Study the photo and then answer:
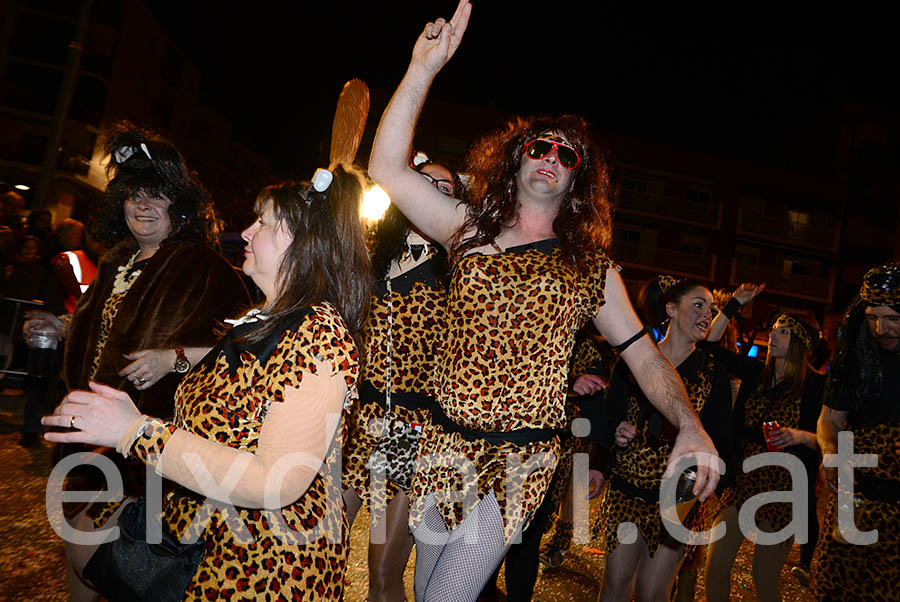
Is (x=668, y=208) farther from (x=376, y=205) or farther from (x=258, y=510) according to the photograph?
(x=258, y=510)

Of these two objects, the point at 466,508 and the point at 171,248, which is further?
the point at 171,248

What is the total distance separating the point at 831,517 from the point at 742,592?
201cm

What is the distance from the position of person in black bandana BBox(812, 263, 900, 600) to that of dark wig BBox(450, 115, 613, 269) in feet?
6.34

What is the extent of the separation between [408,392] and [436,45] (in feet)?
5.23

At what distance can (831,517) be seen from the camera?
3.73 metres

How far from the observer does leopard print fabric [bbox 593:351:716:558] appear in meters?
3.82

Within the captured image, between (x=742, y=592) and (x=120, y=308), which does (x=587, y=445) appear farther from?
(x=120, y=308)

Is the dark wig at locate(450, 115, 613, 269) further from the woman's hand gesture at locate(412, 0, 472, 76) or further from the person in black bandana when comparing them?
the person in black bandana

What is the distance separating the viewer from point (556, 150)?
2775 mm

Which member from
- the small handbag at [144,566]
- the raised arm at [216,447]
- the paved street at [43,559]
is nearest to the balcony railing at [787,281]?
the paved street at [43,559]

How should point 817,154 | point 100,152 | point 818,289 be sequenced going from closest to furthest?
point 100,152, point 818,289, point 817,154

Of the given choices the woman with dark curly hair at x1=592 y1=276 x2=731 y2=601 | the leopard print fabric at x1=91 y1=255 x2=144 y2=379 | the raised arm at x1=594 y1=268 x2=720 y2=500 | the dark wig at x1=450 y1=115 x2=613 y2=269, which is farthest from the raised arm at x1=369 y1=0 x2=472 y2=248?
the woman with dark curly hair at x1=592 y1=276 x2=731 y2=601

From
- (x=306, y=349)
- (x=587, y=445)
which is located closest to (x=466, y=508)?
(x=306, y=349)

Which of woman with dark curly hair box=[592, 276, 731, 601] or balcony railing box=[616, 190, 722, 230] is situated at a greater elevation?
balcony railing box=[616, 190, 722, 230]
